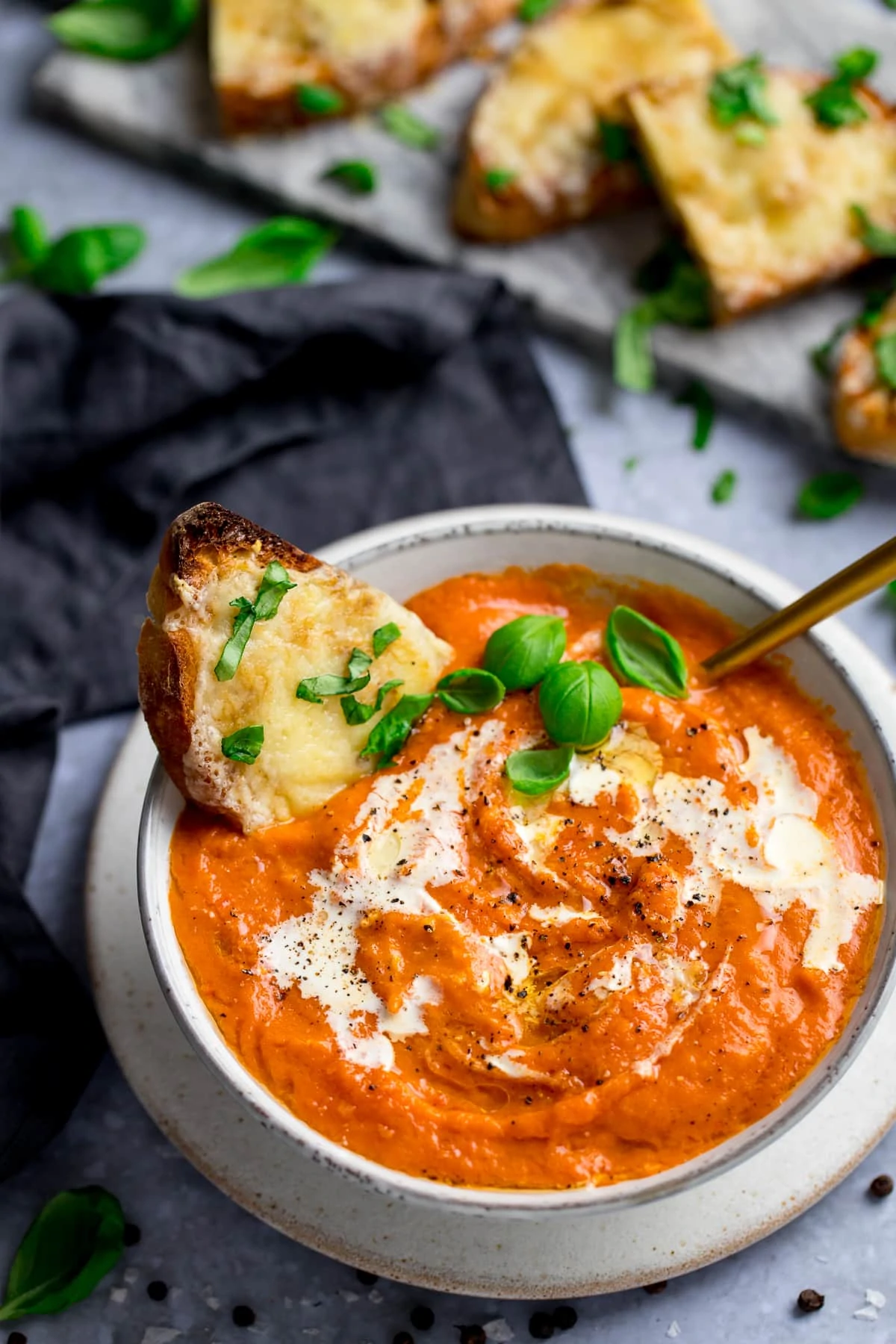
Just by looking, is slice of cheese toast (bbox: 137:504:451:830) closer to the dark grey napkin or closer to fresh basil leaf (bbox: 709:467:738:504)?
the dark grey napkin

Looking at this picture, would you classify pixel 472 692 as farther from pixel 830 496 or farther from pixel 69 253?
pixel 69 253

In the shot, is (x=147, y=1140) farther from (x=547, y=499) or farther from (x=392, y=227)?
(x=392, y=227)

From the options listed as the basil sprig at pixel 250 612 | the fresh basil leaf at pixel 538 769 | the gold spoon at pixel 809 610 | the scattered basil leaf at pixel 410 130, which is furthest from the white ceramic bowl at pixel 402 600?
the scattered basil leaf at pixel 410 130

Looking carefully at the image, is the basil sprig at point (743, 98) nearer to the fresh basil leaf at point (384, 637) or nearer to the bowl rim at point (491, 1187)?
the bowl rim at point (491, 1187)

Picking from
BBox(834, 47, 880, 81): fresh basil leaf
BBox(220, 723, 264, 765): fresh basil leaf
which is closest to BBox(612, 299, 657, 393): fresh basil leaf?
BBox(834, 47, 880, 81): fresh basil leaf

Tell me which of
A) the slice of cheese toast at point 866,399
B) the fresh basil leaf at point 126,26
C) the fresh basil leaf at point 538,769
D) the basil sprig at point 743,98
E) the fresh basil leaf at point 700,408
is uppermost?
the basil sprig at point 743,98

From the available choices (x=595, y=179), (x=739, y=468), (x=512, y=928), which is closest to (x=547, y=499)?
(x=739, y=468)
